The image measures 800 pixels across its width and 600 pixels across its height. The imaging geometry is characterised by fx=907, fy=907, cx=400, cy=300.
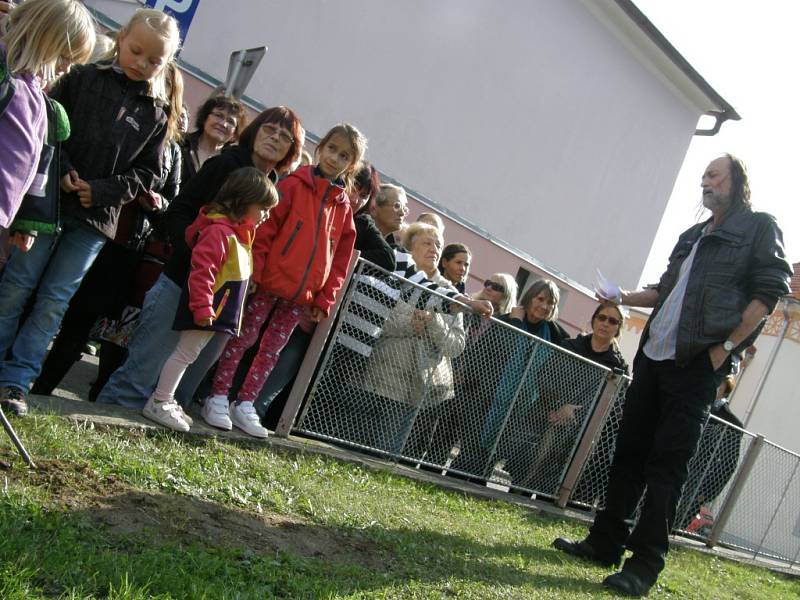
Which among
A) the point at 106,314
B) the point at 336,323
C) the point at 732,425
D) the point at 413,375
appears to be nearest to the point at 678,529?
the point at 732,425

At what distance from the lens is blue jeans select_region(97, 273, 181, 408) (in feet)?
15.8

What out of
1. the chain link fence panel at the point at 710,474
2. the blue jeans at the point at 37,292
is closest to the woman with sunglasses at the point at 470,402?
the chain link fence panel at the point at 710,474

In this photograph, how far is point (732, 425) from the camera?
8484mm

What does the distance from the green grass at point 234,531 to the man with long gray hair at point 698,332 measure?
1.61ft

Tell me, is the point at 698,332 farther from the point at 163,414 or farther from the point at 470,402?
the point at 163,414

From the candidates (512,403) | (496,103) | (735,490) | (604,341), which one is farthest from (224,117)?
(496,103)

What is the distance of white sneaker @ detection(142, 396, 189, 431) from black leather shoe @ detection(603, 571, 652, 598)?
7.94 feet

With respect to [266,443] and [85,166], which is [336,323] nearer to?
[266,443]

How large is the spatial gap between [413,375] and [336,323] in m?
0.73

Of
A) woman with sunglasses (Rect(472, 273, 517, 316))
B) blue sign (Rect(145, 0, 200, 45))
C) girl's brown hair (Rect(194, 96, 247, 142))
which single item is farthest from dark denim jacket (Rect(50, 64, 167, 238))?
woman with sunglasses (Rect(472, 273, 517, 316))

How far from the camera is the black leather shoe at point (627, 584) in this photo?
4.86 metres

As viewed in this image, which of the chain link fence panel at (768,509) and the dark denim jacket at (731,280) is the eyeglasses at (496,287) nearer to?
the dark denim jacket at (731,280)

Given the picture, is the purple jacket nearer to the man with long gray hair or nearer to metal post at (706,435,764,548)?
the man with long gray hair

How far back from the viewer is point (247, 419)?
17.0 ft
